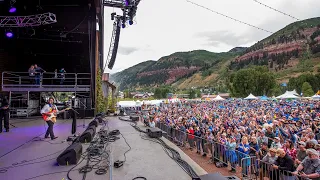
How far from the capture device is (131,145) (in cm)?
649

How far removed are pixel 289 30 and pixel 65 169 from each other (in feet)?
592

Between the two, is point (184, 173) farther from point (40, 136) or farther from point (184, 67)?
point (184, 67)

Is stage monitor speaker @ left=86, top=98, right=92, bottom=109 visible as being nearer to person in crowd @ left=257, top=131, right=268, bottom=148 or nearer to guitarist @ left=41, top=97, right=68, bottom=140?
guitarist @ left=41, top=97, right=68, bottom=140

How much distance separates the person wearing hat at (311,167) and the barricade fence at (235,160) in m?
0.16

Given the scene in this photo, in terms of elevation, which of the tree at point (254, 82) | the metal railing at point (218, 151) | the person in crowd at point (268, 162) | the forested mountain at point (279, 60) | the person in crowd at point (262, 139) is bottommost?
the metal railing at point (218, 151)

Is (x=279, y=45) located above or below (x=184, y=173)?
above

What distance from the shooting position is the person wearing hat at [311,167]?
460cm

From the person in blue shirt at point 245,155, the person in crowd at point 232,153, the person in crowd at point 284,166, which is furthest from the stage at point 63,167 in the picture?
the person in crowd at point 232,153

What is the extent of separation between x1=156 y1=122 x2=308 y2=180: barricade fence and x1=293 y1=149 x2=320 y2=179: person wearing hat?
0.16 m

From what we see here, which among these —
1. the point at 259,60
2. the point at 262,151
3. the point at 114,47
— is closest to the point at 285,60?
the point at 259,60

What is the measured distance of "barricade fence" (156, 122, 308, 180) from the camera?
18.3ft

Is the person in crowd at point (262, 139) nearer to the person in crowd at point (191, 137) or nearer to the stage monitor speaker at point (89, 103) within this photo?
the person in crowd at point (191, 137)

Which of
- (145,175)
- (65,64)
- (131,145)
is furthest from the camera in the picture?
(65,64)

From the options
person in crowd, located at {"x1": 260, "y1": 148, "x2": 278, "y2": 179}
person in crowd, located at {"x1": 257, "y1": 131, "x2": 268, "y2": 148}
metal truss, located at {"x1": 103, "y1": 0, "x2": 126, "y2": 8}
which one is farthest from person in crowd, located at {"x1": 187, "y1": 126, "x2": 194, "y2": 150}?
metal truss, located at {"x1": 103, "y1": 0, "x2": 126, "y2": 8}
